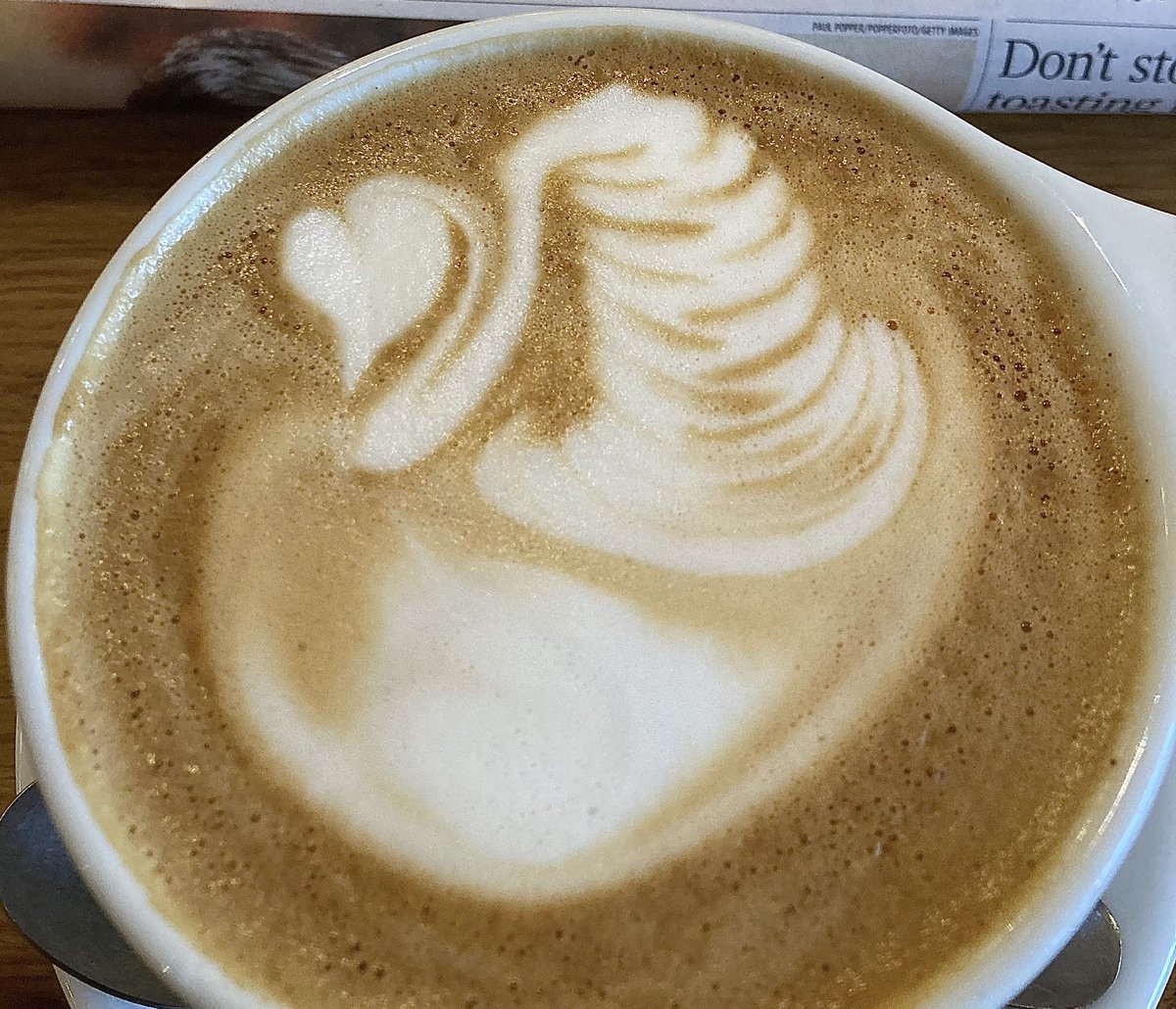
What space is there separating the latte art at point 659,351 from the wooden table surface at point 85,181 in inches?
18.5

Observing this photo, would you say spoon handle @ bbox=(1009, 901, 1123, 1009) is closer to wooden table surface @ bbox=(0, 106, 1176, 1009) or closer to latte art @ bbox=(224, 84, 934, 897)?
latte art @ bbox=(224, 84, 934, 897)

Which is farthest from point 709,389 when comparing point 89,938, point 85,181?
point 85,181

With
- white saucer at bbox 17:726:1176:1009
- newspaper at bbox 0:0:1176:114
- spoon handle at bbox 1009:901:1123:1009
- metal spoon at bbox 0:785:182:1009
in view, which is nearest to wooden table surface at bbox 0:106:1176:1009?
newspaper at bbox 0:0:1176:114

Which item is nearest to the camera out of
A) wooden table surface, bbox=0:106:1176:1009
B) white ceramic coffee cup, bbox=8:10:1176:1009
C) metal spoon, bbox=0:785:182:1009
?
white ceramic coffee cup, bbox=8:10:1176:1009

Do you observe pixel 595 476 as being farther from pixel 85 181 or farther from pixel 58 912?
pixel 85 181

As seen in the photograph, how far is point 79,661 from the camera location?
0.77 m

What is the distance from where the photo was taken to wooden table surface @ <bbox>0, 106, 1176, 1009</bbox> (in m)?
1.19

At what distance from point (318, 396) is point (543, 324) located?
0.67ft

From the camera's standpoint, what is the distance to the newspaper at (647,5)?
1.22 metres

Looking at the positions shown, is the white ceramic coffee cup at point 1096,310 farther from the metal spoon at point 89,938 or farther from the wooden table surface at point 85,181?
the wooden table surface at point 85,181

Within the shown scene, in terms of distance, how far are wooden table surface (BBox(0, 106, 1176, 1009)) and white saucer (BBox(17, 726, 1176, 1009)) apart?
1.84ft

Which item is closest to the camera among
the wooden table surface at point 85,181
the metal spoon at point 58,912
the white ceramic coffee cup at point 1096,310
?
the white ceramic coffee cup at point 1096,310

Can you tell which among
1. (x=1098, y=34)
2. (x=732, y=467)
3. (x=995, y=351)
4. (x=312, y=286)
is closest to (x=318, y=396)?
(x=312, y=286)

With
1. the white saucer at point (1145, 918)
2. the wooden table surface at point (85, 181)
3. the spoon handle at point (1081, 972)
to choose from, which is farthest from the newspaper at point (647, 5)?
the spoon handle at point (1081, 972)
